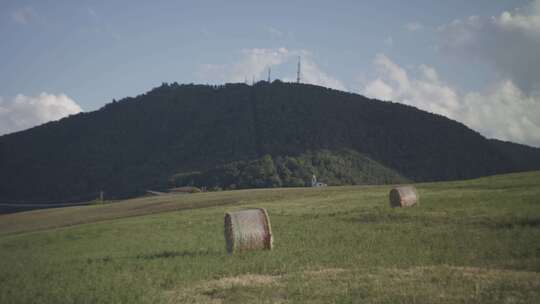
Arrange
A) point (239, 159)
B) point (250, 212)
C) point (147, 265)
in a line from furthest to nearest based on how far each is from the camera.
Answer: point (239, 159) < point (250, 212) < point (147, 265)

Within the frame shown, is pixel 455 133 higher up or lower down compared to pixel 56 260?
higher up

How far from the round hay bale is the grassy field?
55 cm

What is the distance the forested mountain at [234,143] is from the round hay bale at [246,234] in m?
88.4

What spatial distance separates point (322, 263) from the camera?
51.2 ft

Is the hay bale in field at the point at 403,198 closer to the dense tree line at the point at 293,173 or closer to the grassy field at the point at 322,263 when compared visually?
the grassy field at the point at 322,263

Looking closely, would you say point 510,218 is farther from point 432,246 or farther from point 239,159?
point 239,159

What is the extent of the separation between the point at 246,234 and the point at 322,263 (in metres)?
4.33

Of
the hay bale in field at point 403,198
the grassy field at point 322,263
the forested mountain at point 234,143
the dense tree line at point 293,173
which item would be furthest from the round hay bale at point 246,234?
the forested mountain at point 234,143

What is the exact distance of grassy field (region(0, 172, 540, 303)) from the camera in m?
11.8

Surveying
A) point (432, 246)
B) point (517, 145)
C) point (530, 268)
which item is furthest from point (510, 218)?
point (517, 145)

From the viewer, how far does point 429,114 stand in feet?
472

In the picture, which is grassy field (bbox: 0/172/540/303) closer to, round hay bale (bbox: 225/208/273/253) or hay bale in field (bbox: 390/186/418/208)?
round hay bale (bbox: 225/208/273/253)

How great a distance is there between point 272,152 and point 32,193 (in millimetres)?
56674

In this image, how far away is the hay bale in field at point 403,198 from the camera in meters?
31.5
